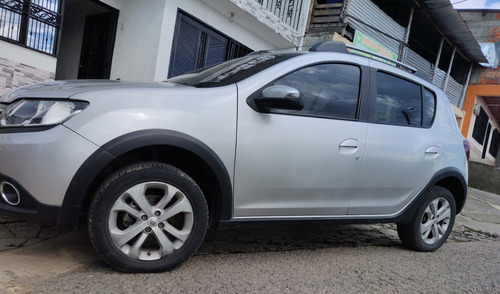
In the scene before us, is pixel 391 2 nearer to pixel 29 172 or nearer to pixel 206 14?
pixel 206 14

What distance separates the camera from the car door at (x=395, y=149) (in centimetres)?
342

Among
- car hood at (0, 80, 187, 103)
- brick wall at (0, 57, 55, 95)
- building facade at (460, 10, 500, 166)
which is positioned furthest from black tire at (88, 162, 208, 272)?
building facade at (460, 10, 500, 166)

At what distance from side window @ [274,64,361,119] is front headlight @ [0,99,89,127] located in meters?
1.43

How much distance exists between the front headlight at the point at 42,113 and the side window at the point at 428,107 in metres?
3.13

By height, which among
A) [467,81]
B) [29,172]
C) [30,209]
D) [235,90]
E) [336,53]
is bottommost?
[30,209]

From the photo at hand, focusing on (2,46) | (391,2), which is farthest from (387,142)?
(391,2)

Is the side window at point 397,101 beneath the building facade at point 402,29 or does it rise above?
beneath

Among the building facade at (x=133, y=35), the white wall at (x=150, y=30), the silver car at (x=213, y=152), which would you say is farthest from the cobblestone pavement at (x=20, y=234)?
the white wall at (x=150, y=30)

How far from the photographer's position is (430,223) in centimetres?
410

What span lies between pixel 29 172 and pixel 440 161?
3.55 meters

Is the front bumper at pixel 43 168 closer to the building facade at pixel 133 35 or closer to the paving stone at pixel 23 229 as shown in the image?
the paving stone at pixel 23 229

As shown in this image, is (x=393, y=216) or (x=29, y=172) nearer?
(x=29, y=172)

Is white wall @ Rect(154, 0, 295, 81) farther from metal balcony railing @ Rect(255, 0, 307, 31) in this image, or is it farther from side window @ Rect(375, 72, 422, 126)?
side window @ Rect(375, 72, 422, 126)

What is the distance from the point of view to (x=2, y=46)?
5.95 metres
